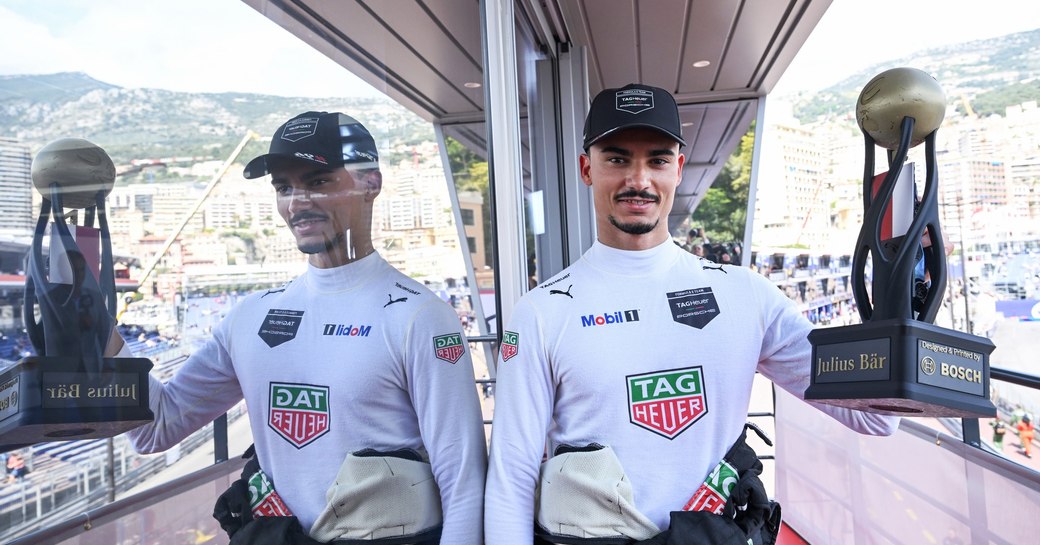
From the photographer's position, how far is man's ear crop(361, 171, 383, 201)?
126 centimetres

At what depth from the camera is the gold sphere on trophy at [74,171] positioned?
1.93 feet

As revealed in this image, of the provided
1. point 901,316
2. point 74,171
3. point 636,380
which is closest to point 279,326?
point 74,171

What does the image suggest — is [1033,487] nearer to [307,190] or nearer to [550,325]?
[550,325]

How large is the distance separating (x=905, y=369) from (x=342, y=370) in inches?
34.1

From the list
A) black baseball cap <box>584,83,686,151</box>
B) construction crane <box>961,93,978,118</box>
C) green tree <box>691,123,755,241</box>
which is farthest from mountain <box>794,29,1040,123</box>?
green tree <box>691,123,755,241</box>

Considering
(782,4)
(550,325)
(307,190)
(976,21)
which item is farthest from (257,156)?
(782,4)

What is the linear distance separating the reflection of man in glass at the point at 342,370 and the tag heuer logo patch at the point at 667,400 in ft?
1.07

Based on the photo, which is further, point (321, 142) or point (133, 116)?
point (321, 142)

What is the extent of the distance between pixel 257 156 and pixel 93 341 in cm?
35

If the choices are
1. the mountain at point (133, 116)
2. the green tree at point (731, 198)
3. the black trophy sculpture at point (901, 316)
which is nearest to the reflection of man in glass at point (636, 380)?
the black trophy sculpture at point (901, 316)

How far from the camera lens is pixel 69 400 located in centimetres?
61

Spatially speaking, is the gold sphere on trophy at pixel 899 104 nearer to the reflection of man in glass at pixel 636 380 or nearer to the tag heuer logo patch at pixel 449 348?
the reflection of man in glass at pixel 636 380

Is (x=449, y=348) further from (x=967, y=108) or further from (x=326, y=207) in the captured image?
(x=967, y=108)

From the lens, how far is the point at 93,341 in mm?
637
